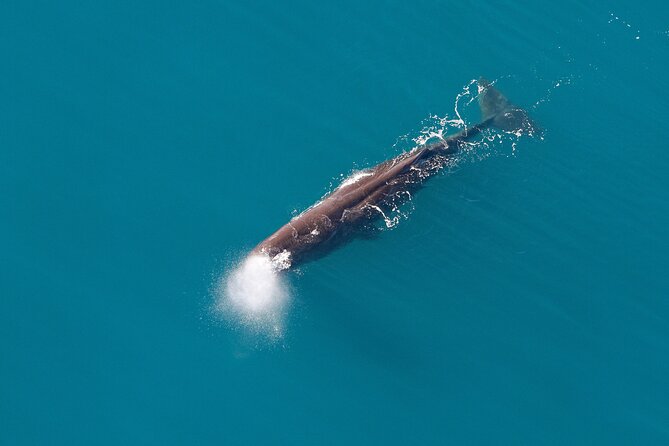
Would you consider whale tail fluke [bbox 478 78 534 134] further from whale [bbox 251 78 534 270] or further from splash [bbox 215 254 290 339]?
splash [bbox 215 254 290 339]

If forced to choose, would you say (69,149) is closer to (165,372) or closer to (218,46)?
(218,46)

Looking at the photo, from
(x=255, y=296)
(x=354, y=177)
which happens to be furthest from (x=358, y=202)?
(x=255, y=296)

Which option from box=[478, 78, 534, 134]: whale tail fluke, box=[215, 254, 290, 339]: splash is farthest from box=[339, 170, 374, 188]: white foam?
box=[478, 78, 534, 134]: whale tail fluke

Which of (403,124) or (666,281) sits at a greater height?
(403,124)

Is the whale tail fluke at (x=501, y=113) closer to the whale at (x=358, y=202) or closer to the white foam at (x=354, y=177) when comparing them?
the whale at (x=358, y=202)

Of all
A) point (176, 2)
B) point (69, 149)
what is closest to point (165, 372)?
point (69, 149)

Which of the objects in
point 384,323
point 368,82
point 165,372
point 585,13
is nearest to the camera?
point 165,372
